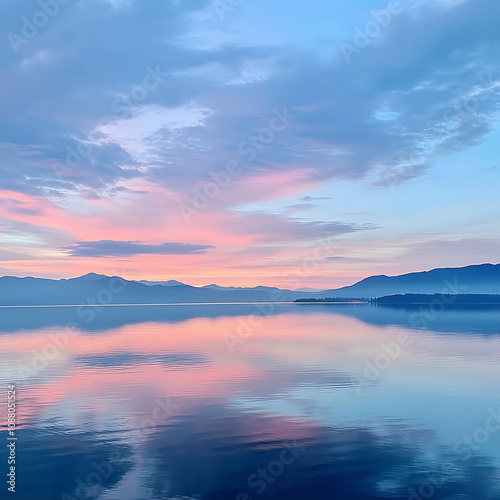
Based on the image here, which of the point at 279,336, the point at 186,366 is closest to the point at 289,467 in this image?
the point at 186,366

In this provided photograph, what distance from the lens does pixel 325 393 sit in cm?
3428

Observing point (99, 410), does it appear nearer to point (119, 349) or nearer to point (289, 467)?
point (289, 467)

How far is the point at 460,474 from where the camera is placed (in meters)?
19.9

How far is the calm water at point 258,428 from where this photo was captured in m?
18.9

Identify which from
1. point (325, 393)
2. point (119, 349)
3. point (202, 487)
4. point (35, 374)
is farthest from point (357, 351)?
point (202, 487)

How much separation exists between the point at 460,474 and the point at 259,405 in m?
13.5

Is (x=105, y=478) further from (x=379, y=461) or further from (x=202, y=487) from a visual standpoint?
(x=379, y=461)

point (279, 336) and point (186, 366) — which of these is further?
point (279, 336)

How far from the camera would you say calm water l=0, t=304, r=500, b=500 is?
61.9ft

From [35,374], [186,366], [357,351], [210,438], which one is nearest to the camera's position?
[210,438]

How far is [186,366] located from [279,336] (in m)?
33.5

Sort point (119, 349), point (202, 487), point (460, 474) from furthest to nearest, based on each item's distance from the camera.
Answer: point (119, 349) < point (460, 474) < point (202, 487)

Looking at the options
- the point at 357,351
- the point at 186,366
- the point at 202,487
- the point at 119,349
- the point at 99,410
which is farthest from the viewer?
the point at 119,349

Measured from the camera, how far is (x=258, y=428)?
1022 inches
